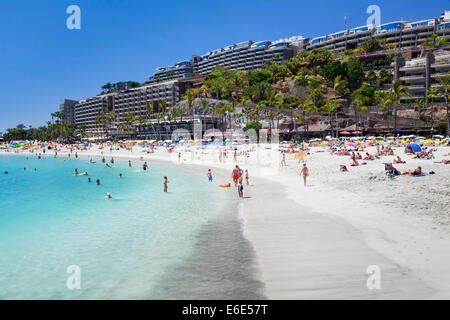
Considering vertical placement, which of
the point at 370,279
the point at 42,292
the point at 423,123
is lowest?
the point at 42,292

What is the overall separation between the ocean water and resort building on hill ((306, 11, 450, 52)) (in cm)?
9155

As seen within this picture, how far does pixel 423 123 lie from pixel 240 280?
58156 mm

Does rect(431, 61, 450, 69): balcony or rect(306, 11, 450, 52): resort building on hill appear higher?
rect(306, 11, 450, 52): resort building on hill

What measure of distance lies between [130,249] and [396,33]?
108362mm

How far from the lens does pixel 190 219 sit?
12555 mm

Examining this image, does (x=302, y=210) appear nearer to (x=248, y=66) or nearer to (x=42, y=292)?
(x=42, y=292)

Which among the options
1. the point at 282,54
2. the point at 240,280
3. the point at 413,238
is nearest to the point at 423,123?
the point at 413,238

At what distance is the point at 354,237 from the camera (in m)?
8.85

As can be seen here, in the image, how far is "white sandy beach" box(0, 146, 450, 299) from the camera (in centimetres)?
611

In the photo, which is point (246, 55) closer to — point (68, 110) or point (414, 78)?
point (414, 78)

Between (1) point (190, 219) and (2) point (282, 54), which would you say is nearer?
(1) point (190, 219)
